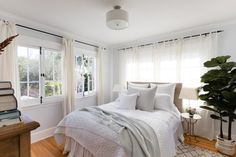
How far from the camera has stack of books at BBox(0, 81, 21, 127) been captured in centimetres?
54

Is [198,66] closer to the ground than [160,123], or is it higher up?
higher up

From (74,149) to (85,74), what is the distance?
86.6 inches

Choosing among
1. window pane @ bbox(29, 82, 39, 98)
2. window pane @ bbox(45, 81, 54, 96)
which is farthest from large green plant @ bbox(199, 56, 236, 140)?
window pane @ bbox(29, 82, 39, 98)

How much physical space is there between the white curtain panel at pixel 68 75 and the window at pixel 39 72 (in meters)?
0.17

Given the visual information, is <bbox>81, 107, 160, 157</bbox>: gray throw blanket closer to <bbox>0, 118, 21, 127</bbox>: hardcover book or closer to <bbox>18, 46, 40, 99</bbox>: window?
<bbox>0, 118, 21, 127</bbox>: hardcover book

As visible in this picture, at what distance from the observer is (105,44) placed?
15.0ft

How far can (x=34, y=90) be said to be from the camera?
2.98 meters

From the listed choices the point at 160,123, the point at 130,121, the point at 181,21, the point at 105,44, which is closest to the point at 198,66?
the point at 181,21

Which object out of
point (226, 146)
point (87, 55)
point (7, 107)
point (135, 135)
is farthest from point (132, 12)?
point (226, 146)

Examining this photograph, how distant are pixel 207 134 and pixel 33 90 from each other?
146 inches

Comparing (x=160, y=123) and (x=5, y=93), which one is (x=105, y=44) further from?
(x=5, y=93)

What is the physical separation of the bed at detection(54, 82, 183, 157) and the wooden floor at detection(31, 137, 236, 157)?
214 mm

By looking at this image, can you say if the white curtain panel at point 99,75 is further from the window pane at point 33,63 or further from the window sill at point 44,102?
the window pane at point 33,63

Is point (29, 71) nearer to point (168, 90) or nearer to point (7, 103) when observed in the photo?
point (7, 103)
